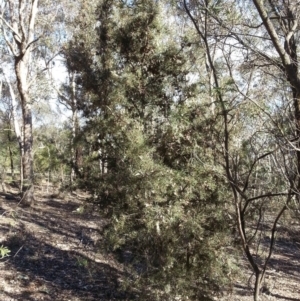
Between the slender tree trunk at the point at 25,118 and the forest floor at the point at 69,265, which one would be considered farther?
the slender tree trunk at the point at 25,118

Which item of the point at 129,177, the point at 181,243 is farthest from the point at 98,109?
the point at 181,243

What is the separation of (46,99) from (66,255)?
499 inches

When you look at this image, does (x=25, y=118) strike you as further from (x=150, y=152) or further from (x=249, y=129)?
(x=249, y=129)

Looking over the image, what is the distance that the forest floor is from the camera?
7336 millimetres

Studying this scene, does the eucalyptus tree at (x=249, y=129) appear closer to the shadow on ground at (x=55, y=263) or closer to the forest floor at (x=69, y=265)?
the forest floor at (x=69, y=265)

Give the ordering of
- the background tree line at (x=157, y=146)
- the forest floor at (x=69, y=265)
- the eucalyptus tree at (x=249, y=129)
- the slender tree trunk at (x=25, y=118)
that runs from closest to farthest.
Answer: the eucalyptus tree at (x=249, y=129), the background tree line at (x=157, y=146), the forest floor at (x=69, y=265), the slender tree trunk at (x=25, y=118)

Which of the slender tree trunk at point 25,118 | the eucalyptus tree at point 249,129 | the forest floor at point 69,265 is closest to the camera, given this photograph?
the eucalyptus tree at point 249,129

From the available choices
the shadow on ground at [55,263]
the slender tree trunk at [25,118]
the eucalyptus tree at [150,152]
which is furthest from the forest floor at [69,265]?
the slender tree trunk at [25,118]

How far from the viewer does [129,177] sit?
553cm

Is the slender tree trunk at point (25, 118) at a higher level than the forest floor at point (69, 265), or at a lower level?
higher

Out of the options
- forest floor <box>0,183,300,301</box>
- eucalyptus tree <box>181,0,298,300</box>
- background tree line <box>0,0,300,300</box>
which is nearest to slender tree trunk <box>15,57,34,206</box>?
forest floor <box>0,183,300,301</box>

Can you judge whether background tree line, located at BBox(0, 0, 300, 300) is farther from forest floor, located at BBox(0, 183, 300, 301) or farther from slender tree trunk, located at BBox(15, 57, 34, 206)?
slender tree trunk, located at BBox(15, 57, 34, 206)

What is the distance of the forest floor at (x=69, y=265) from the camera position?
734 centimetres

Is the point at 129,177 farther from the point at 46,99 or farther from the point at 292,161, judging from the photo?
the point at 46,99
